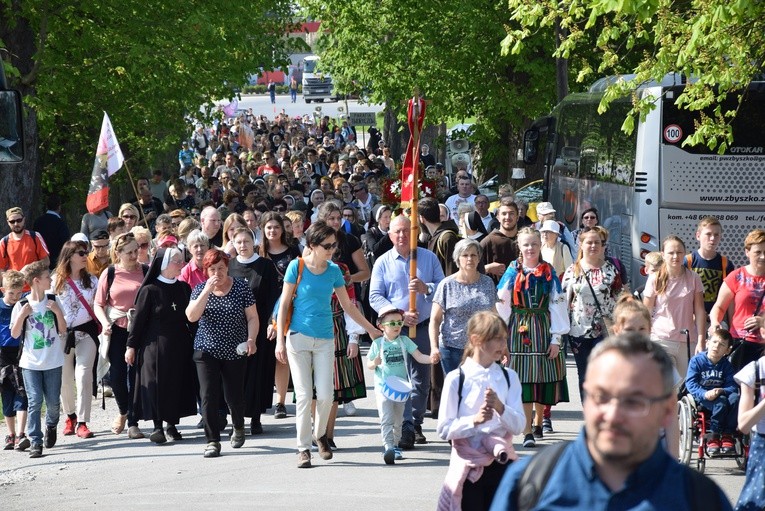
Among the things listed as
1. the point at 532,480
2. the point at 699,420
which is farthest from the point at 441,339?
the point at 532,480

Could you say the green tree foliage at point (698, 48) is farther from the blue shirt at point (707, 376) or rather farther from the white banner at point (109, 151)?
the white banner at point (109, 151)

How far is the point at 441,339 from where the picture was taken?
1095 centimetres

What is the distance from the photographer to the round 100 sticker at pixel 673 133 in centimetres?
1720

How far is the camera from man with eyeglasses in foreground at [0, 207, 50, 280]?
15.6 m

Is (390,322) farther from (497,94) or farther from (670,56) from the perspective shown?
(497,94)

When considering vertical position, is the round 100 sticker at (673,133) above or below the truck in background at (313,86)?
below

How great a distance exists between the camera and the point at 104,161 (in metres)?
17.7

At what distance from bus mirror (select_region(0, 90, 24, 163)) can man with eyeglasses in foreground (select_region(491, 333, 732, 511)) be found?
29.6ft

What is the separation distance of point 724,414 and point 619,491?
6846 millimetres

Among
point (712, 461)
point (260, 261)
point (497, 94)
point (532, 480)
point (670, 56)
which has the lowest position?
point (712, 461)

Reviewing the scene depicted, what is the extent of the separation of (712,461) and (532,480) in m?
7.47

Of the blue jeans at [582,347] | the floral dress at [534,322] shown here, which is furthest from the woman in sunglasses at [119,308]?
the blue jeans at [582,347]

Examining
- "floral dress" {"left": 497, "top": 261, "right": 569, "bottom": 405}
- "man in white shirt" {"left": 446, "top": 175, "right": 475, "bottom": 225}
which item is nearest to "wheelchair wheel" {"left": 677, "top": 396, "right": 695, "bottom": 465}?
"floral dress" {"left": 497, "top": 261, "right": 569, "bottom": 405}

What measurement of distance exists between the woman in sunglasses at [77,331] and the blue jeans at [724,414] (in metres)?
5.28
